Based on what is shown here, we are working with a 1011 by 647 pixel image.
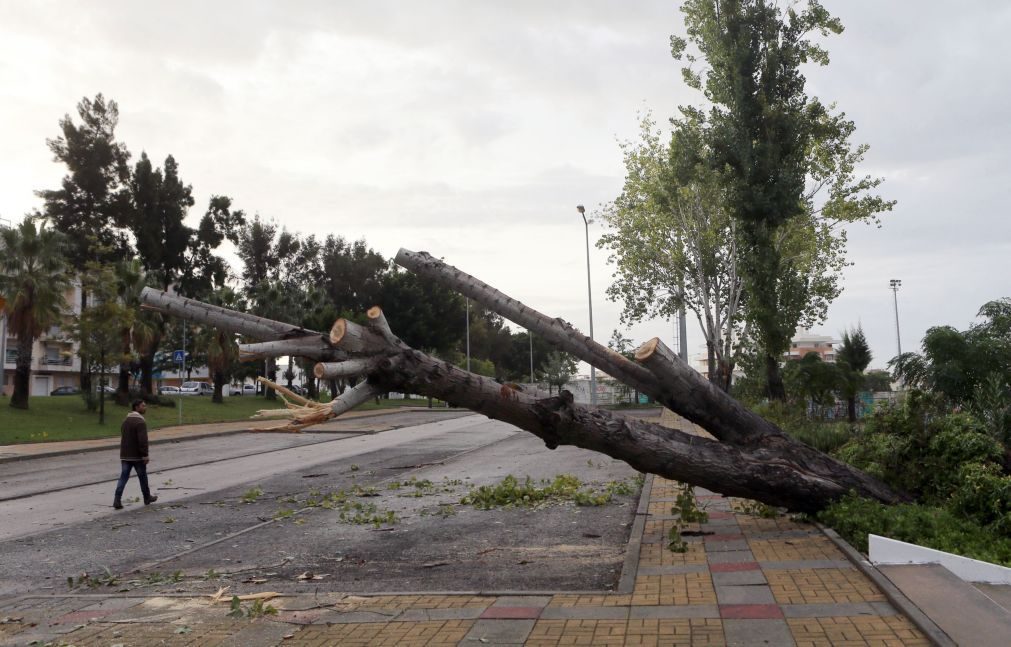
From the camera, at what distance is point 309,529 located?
998cm

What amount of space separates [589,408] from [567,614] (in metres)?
2.67

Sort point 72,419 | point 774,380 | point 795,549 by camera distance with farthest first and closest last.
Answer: point 72,419 → point 774,380 → point 795,549

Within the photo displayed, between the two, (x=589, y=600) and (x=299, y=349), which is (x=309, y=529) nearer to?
(x=299, y=349)

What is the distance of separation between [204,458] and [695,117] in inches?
741

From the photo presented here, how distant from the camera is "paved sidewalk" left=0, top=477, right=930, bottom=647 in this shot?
5.25 metres

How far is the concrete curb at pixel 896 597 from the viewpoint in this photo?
4.88 m

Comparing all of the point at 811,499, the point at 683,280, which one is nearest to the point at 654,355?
the point at 811,499

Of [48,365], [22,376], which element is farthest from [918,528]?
[48,365]

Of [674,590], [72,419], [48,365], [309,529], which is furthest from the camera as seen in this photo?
[48,365]

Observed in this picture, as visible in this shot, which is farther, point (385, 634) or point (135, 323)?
point (135, 323)

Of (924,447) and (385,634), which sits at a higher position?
(924,447)

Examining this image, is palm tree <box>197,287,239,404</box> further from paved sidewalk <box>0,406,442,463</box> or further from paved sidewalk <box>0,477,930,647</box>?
paved sidewalk <box>0,477,930,647</box>

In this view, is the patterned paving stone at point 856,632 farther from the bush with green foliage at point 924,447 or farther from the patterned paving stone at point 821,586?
the bush with green foliage at point 924,447

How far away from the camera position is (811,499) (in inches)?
339
